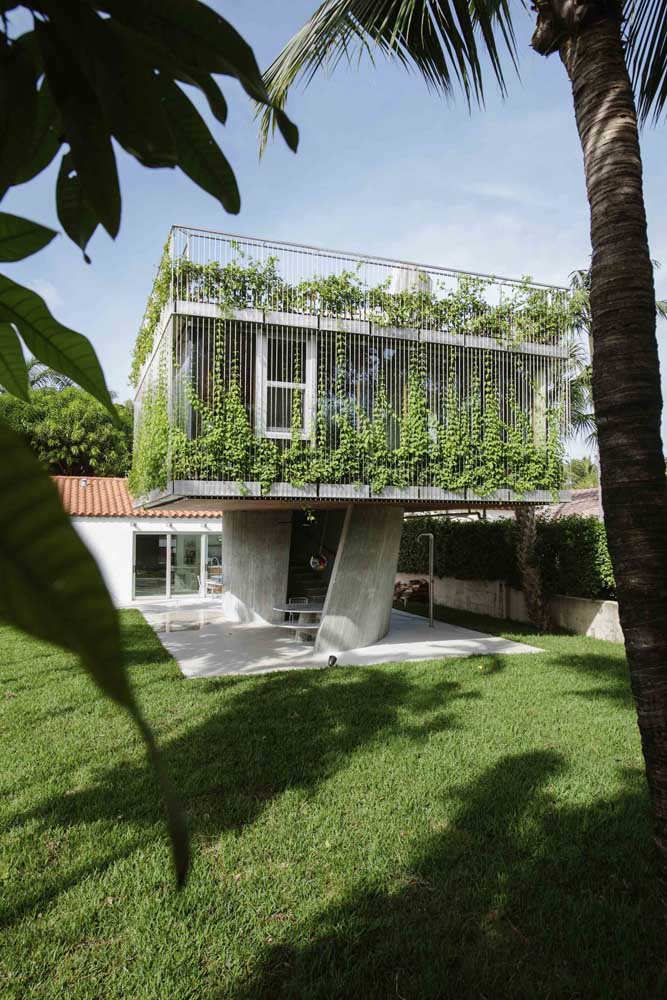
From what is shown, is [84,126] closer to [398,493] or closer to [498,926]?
[498,926]

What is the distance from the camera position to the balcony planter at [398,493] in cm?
1135

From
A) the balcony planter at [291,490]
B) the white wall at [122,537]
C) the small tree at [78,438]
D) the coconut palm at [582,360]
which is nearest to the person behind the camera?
the balcony planter at [291,490]

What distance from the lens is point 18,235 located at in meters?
0.57

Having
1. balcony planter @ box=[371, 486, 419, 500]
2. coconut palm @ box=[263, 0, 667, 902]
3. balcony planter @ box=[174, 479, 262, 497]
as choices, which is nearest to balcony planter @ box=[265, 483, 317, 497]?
balcony planter @ box=[174, 479, 262, 497]

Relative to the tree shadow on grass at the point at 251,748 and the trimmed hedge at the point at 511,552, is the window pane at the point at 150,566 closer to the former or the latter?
the trimmed hedge at the point at 511,552

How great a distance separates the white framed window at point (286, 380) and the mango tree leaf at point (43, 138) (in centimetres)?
1031

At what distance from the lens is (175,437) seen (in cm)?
1014

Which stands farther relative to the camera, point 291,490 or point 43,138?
point 291,490

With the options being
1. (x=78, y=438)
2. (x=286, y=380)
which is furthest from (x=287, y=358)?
(x=78, y=438)

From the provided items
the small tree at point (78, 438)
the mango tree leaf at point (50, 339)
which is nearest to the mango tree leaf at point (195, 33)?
the mango tree leaf at point (50, 339)

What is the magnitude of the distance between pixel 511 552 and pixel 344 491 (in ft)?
22.0

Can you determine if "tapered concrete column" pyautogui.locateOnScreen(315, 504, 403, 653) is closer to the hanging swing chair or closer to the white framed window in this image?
the white framed window

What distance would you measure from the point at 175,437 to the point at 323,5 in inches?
228

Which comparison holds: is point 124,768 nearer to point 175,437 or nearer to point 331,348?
point 175,437
